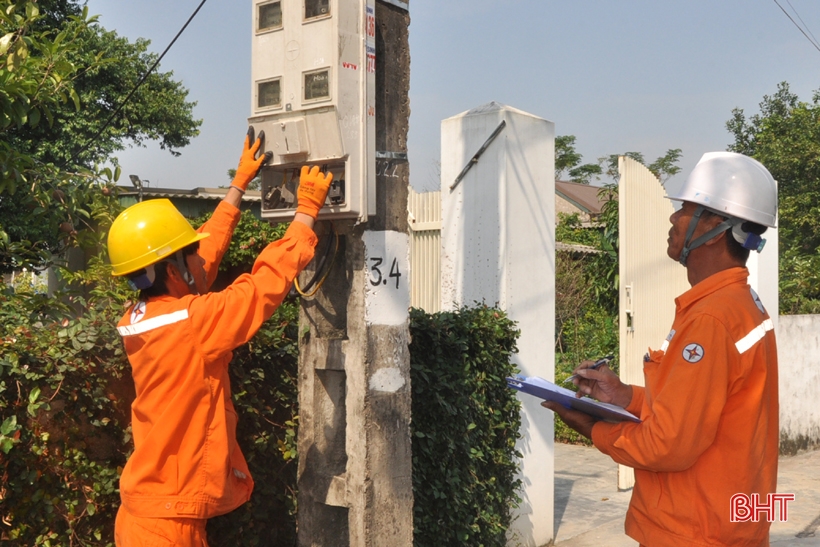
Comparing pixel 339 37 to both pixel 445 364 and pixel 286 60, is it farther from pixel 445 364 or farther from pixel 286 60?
pixel 445 364

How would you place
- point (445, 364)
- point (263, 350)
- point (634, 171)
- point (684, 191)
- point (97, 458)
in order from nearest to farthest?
point (684, 191), point (97, 458), point (263, 350), point (445, 364), point (634, 171)

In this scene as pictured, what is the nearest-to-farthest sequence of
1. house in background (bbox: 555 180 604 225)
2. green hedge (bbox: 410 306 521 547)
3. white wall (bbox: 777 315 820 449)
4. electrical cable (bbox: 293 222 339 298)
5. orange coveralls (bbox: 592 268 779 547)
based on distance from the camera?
orange coveralls (bbox: 592 268 779 547), electrical cable (bbox: 293 222 339 298), green hedge (bbox: 410 306 521 547), white wall (bbox: 777 315 820 449), house in background (bbox: 555 180 604 225)

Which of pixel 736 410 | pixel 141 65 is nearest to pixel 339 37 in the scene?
pixel 736 410

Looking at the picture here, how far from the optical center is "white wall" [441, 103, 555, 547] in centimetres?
641

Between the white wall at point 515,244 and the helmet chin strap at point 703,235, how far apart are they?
3.40m

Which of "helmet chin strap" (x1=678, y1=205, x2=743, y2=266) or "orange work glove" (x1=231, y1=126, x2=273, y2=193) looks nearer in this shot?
"helmet chin strap" (x1=678, y1=205, x2=743, y2=266)

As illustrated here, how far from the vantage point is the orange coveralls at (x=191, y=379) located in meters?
3.02

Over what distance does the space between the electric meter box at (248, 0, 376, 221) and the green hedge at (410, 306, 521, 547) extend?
157 centimetres

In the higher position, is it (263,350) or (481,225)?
(481,225)

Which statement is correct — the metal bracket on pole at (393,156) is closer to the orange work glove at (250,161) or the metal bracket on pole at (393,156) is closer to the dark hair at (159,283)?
the orange work glove at (250,161)

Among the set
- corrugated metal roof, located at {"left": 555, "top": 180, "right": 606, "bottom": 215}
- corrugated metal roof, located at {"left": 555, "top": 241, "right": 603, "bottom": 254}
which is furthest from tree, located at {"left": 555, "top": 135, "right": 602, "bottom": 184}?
corrugated metal roof, located at {"left": 555, "top": 241, "right": 603, "bottom": 254}

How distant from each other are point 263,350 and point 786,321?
874 cm

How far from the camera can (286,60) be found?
342 centimetres

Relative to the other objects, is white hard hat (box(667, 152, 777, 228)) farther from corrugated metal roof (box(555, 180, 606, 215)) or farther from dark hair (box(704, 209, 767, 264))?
corrugated metal roof (box(555, 180, 606, 215))
